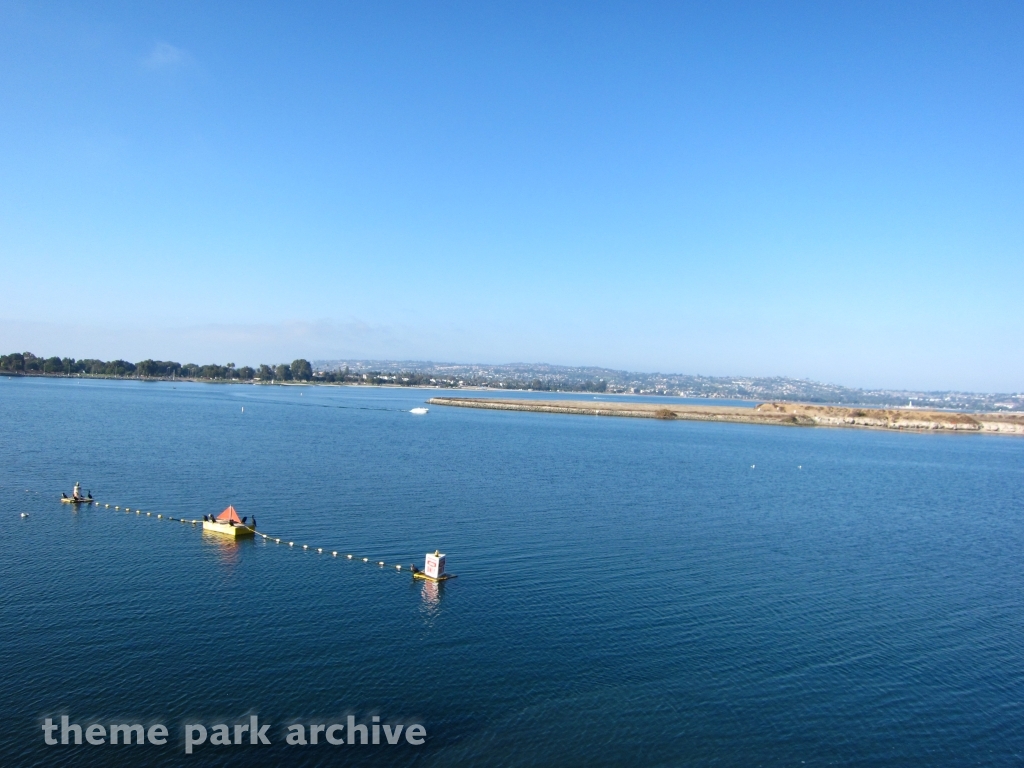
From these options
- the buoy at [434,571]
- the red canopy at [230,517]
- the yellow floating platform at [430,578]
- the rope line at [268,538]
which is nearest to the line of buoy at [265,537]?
the rope line at [268,538]

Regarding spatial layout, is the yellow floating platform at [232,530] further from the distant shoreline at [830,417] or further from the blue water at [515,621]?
the distant shoreline at [830,417]

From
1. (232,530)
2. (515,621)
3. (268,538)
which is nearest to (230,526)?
(232,530)

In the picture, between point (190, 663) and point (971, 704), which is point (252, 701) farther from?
point (971, 704)

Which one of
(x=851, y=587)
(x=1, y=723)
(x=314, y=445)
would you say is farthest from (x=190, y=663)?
(x=314, y=445)

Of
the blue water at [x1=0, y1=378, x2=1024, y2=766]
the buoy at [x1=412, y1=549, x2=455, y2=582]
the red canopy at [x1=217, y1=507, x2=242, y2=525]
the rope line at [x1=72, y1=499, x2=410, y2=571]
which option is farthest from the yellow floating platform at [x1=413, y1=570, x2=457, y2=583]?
the red canopy at [x1=217, y1=507, x2=242, y2=525]

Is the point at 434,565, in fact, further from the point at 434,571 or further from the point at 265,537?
the point at 265,537

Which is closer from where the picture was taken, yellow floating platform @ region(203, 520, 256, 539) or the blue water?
the blue water

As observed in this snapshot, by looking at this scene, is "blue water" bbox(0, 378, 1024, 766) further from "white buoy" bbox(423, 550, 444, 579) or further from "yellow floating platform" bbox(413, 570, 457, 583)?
"white buoy" bbox(423, 550, 444, 579)
